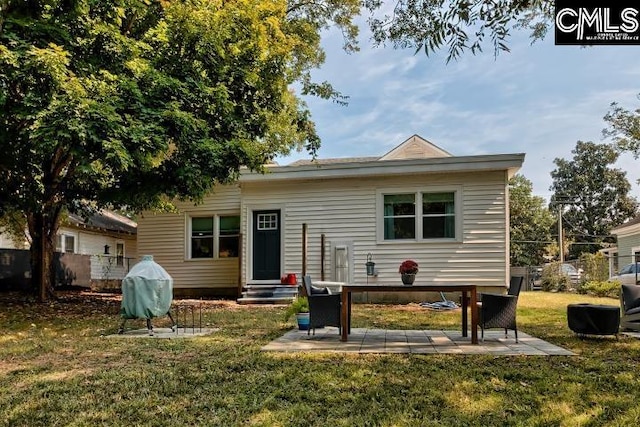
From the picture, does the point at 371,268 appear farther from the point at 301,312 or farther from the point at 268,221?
the point at 301,312

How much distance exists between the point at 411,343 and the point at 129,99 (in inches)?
245

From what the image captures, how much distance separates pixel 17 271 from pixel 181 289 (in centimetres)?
474

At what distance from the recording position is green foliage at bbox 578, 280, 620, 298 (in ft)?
50.3

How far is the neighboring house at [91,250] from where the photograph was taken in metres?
15.3

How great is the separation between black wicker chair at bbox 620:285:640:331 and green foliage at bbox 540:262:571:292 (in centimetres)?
1291

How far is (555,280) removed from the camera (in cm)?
1936

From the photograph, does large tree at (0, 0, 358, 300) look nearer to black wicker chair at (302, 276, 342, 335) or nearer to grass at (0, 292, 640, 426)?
grass at (0, 292, 640, 426)

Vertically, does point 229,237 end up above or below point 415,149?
below

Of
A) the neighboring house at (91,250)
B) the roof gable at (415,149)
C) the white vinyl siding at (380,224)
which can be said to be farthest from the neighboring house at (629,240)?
the neighboring house at (91,250)

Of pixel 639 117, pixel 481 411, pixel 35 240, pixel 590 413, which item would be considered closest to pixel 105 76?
pixel 35 240

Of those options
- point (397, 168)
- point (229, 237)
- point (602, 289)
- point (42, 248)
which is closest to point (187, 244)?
point (229, 237)

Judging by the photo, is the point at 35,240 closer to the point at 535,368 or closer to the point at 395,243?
the point at 395,243

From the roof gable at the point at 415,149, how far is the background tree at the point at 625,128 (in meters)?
7.01

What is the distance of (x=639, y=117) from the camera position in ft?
60.4
